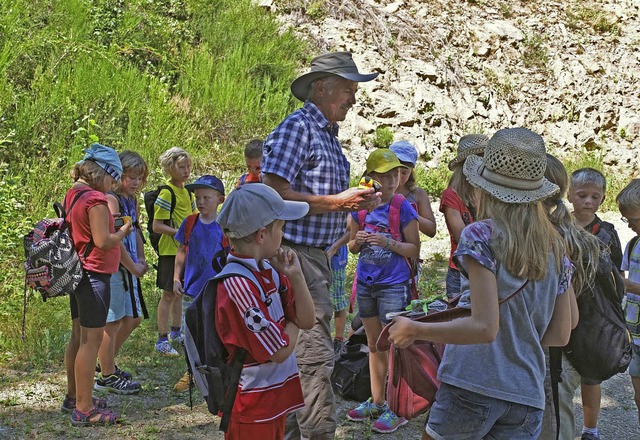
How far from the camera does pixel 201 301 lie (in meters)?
2.99

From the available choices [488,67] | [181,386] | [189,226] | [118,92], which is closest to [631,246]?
[189,226]

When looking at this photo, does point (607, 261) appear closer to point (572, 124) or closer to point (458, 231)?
point (458, 231)

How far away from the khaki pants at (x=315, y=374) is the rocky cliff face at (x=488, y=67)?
920cm

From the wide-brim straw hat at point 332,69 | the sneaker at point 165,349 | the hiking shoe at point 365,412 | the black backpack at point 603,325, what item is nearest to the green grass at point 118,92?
the sneaker at point 165,349

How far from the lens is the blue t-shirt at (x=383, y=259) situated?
504cm

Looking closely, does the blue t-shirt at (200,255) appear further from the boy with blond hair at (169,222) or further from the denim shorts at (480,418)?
the denim shorts at (480,418)

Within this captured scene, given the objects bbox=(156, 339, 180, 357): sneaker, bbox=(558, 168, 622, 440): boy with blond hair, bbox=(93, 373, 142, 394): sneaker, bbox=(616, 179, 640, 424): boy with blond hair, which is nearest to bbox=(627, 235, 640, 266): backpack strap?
Result: bbox=(616, 179, 640, 424): boy with blond hair

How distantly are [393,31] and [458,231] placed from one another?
10491mm

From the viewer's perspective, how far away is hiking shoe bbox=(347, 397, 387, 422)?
17.3ft

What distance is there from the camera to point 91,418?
501 cm

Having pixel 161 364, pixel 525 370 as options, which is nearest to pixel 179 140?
pixel 161 364

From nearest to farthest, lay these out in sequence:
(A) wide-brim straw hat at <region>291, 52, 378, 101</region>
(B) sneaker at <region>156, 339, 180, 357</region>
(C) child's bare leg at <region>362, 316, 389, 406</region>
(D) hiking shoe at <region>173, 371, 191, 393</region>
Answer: (A) wide-brim straw hat at <region>291, 52, 378, 101</region> < (C) child's bare leg at <region>362, 316, 389, 406</region> < (D) hiking shoe at <region>173, 371, 191, 393</region> < (B) sneaker at <region>156, 339, 180, 357</region>

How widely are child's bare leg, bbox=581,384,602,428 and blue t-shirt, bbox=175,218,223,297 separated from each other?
9.17 feet

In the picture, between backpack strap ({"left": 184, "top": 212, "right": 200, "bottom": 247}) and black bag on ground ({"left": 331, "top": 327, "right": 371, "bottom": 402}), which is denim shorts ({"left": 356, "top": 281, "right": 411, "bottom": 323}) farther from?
backpack strap ({"left": 184, "top": 212, "right": 200, "bottom": 247})
